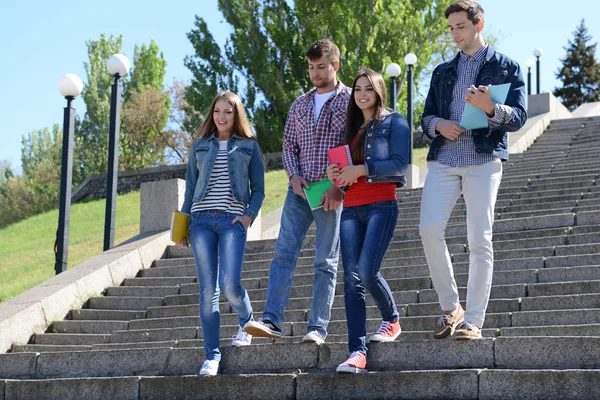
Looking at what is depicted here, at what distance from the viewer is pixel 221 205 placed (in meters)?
5.77

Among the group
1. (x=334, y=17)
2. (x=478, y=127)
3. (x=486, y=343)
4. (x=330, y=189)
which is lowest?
(x=486, y=343)

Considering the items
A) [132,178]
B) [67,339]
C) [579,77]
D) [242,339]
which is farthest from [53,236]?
[579,77]

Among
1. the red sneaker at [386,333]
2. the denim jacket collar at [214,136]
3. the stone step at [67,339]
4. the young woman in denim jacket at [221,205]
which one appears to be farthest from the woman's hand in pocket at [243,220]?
the stone step at [67,339]

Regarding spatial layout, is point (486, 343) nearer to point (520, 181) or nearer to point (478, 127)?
point (478, 127)

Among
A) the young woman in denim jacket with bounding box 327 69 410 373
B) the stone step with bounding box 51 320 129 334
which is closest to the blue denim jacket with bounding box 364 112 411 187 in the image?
the young woman in denim jacket with bounding box 327 69 410 373

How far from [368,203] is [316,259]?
0.51 metres

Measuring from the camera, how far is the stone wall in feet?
88.4

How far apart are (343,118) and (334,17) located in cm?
2169

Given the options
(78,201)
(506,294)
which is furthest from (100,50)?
(506,294)

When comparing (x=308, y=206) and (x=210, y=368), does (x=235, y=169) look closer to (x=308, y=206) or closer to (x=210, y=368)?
(x=308, y=206)

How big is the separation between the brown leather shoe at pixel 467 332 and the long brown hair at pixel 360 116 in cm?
116

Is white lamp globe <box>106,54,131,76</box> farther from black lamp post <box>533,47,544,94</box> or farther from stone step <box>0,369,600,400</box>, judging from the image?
black lamp post <box>533,47,544,94</box>

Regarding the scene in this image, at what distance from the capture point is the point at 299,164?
229 inches

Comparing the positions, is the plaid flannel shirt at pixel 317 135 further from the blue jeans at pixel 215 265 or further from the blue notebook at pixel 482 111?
the blue notebook at pixel 482 111
